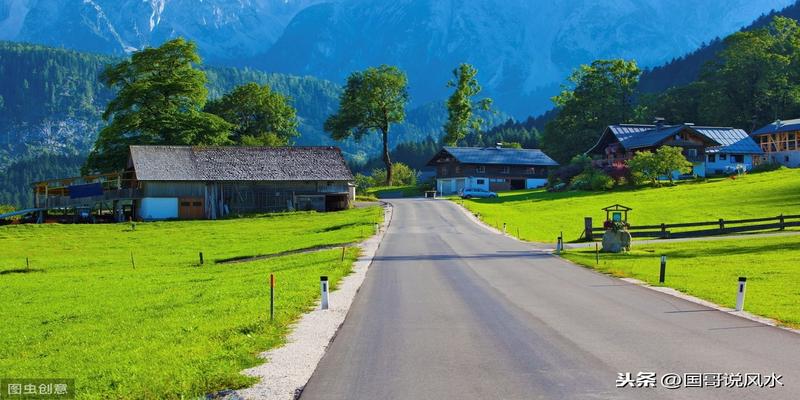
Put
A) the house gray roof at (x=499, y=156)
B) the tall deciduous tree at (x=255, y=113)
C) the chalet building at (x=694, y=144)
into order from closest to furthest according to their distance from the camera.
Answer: the chalet building at (x=694, y=144)
the house gray roof at (x=499, y=156)
the tall deciduous tree at (x=255, y=113)

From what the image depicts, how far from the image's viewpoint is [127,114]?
88.4 metres

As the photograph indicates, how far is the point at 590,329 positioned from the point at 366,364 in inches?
227

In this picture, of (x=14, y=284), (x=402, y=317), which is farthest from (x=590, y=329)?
(x=14, y=284)

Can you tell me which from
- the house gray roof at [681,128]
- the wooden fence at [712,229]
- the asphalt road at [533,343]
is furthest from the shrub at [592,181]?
the asphalt road at [533,343]

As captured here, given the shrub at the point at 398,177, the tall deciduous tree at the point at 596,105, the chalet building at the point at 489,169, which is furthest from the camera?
the shrub at the point at 398,177

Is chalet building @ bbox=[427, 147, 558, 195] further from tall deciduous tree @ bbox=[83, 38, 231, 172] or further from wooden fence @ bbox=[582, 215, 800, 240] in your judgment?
wooden fence @ bbox=[582, 215, 800, 240]

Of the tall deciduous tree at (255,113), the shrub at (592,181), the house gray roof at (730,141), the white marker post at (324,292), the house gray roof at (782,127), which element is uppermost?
the tall deciduous tree at (255,113)

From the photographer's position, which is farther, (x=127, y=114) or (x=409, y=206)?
(x=127, y=114)

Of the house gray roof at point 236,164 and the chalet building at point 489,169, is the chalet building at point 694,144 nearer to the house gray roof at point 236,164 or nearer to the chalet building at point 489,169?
the chalet building at point 489,169

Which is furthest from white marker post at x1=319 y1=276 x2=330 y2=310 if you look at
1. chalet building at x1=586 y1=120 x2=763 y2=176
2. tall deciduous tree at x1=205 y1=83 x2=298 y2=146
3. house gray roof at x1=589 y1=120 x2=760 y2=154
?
tall deciduous tree at x1=205 y1=83 x2=298 y2=146

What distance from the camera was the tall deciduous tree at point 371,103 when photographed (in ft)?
378

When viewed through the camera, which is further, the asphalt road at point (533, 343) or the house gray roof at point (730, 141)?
the house gray roof at point (730, 141)

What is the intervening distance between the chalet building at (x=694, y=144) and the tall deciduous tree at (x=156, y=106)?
54.4 metres

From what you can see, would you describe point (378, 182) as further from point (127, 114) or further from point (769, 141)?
point (769, 141)
